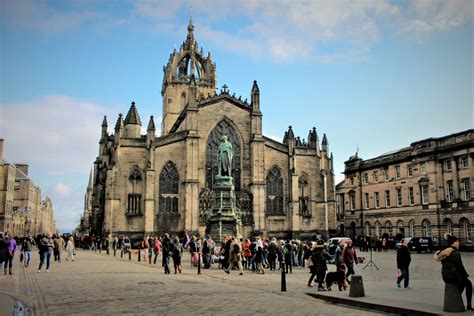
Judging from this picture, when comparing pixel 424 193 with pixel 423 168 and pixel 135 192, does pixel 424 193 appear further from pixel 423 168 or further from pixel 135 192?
pixel 135 192

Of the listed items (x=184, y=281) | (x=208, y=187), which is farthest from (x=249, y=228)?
(x=184, y=281)

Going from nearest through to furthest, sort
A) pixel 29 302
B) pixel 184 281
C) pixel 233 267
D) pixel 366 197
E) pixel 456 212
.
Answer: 1. pixel 29 302
2. pixel 184 281
3. pixel 233 267
4. pixel 456 212
5. pixel 366 197

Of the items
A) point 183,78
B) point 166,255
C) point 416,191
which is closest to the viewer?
point 166,255

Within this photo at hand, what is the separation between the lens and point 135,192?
43031 mm

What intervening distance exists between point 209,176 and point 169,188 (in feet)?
13.8

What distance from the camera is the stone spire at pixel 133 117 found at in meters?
48.2

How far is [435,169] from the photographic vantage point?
43.6 m

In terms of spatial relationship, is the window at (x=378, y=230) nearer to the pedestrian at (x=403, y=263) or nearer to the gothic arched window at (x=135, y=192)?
the gothic arched window at (x=135, y=192)

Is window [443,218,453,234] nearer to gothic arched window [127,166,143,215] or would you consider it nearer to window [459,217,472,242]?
window [459,217,472,242]

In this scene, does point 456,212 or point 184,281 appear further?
point 456,212

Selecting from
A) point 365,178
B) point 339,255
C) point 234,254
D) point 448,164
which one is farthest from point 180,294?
point 365,178

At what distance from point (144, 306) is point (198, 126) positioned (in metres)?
35.4

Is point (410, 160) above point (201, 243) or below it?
above

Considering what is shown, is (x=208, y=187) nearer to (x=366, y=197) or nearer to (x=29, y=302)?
(x=366, y=197)
